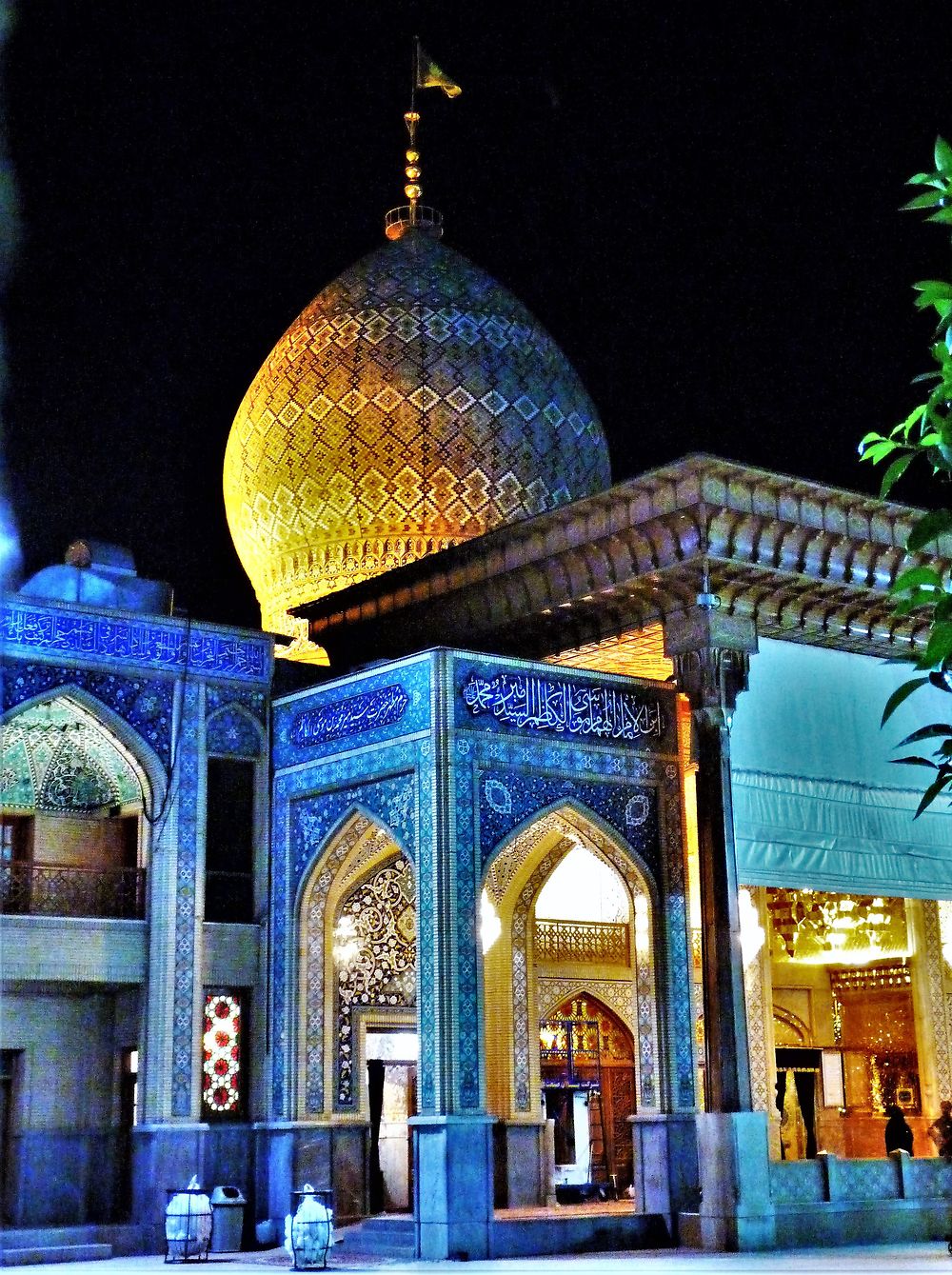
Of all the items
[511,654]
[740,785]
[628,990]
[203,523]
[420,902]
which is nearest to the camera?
[420,902]

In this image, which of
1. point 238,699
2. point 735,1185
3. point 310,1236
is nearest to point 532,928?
point 238,699

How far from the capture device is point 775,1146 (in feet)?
48.1

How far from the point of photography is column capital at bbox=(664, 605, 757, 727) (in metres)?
12.6

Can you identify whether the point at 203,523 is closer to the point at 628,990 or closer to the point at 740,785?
the point at 628,990

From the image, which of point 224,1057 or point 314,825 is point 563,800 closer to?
point 314,825

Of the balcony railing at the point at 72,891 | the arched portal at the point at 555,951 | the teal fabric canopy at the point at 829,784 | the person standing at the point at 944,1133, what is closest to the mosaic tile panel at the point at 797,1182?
the arched portal at the point at 555,951

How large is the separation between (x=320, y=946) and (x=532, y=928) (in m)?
2.28

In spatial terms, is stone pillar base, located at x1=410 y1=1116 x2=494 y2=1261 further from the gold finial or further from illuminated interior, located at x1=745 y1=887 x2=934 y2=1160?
the gold finial

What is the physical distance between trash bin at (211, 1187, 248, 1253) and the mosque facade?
0.42 m

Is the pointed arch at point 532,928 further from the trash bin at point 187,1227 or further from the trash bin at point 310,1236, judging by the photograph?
the trash bin at point 187,1227

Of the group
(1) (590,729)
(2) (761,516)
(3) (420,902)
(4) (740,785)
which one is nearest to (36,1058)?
(3) (420,902)

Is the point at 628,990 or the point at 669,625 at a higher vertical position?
the point at 669,625

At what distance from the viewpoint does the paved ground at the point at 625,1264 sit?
1018 cm

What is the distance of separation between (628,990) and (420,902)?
4665mm
